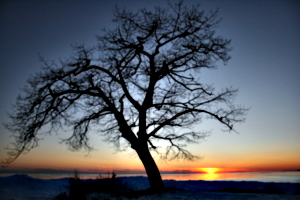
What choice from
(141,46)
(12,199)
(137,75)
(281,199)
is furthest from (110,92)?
(281,199)

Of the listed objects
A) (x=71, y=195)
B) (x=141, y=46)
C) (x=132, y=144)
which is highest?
(x=141, y=46)

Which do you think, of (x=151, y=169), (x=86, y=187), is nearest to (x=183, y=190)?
(x=151, y=169)

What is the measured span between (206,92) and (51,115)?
23.1ft

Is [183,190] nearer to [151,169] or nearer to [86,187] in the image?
[151,169]

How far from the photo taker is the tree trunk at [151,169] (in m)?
10.3

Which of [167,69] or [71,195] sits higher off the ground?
[167,69]

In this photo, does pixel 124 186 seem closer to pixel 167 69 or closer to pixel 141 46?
pixel 167 69

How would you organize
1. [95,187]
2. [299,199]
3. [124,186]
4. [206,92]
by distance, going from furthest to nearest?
[124,186], [206,92], [95,187], [299,199]

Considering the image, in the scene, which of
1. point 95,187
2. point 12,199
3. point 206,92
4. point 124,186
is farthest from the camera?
point 124,186

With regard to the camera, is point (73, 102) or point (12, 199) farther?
point (73, 102)

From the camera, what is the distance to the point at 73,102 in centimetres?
1153

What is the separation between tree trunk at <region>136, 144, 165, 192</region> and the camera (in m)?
10.3

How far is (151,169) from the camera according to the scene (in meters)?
10.6

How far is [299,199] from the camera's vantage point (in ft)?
23.7
